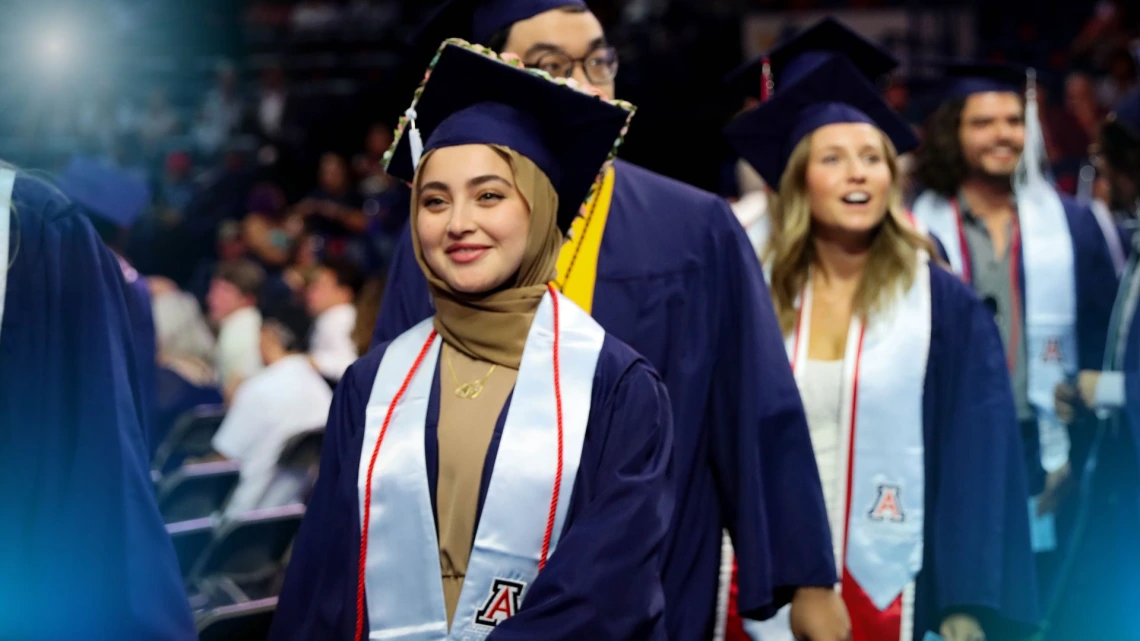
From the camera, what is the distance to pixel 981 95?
199 inches

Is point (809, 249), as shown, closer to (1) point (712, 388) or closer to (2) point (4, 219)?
(1) point (712, 388)

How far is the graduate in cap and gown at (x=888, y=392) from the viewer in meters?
3.31

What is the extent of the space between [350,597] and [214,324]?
23.9 feet

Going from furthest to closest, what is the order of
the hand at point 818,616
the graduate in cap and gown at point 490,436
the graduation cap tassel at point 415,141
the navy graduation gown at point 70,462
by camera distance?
the hand at point 818,616
the graduation cap tassel at point 415,141
the graduate in cap and gown at point 490,436
the navy graduation gown at point 70,462

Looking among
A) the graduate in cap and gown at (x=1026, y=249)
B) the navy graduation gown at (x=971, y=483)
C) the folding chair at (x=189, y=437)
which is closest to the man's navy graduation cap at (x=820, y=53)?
the navy graduation gown at (x=971, y=483)

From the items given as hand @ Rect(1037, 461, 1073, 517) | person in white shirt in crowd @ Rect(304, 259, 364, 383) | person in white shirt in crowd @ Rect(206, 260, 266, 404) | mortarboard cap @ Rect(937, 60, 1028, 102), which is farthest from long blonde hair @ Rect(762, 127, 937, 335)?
person in white shirt in crowd @ Rect(206, 260, 266, 404)

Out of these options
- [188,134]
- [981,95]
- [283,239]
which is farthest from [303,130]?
[981,95]

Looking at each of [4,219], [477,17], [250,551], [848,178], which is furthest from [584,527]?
[250,551]

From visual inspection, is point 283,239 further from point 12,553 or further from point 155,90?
point 12,553

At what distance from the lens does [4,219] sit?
6.40ft

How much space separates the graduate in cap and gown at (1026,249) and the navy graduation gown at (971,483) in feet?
4.24

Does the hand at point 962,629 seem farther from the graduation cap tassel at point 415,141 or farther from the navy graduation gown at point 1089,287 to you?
the navy graduation gown at point 1089,287

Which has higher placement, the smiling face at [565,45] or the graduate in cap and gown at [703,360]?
the smiling face at [565,45]

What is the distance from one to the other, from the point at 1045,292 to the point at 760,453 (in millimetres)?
2322
